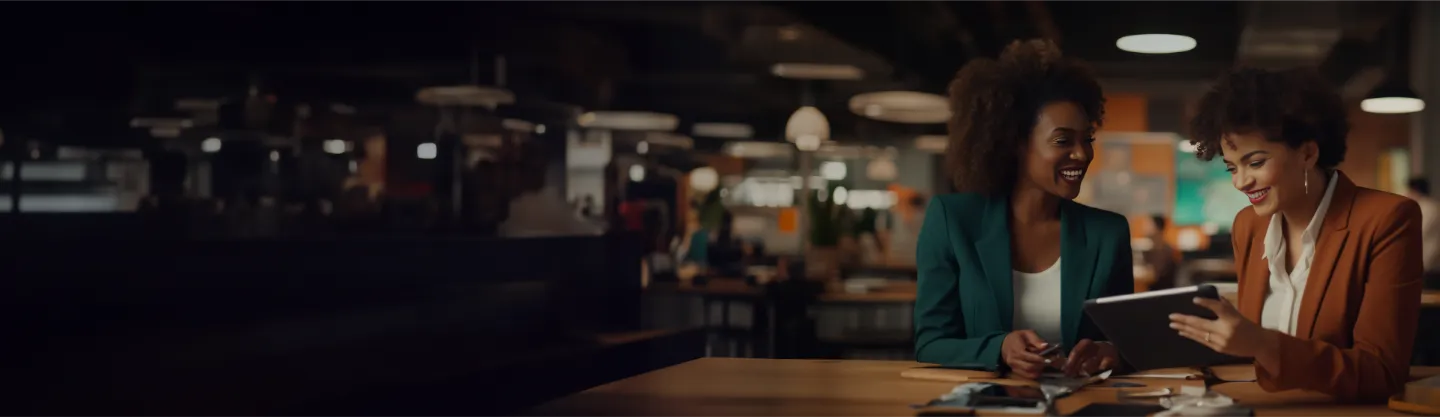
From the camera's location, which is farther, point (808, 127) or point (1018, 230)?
point (808, 127)

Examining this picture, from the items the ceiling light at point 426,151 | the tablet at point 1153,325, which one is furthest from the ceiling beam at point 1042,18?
the tablet at point 1153,325

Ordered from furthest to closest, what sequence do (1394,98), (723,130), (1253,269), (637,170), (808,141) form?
(637,170), (723,130), (1394,98), (808,141), (1253,269)

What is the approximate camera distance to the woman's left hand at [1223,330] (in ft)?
6.22

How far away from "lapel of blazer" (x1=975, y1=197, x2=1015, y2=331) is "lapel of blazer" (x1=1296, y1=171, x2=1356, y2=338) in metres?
0.60

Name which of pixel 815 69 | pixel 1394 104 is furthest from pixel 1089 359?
pixel 1394 104

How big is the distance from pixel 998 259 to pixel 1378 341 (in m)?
0.74

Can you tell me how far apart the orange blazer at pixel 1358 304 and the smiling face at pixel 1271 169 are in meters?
0.07

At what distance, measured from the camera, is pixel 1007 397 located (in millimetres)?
2006

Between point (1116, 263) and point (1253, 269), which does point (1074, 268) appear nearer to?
point (1116, 263)

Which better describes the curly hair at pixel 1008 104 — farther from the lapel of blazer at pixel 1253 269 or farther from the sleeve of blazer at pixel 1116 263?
the lapel of blazer at pixel 1253 269

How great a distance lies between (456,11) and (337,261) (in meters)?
3.19

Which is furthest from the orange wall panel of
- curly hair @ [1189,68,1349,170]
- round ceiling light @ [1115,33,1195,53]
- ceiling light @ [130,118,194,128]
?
curly hair @ [1189,68,1349,170]

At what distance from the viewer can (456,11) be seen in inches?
318

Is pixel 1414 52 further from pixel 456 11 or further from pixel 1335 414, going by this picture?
pixel 1335 414
